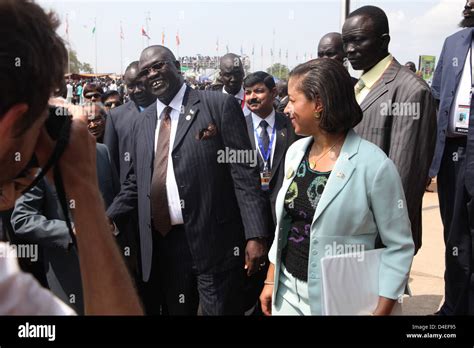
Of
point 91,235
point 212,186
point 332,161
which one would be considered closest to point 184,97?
point 212,186

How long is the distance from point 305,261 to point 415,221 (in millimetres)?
1003

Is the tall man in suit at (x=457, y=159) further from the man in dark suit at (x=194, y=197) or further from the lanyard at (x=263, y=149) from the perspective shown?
the man in dark suit at (x=194, y=197)

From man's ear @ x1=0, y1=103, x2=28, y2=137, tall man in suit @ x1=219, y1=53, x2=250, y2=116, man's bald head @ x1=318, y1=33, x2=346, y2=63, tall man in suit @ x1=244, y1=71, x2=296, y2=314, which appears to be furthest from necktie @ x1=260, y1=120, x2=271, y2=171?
man's ear @ x1=0, y1=103, x2=28, y2=137

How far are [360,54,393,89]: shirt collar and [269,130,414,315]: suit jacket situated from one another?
930 mm

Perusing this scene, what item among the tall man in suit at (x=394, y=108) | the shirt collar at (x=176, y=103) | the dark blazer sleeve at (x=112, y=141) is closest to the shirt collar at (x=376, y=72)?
the tall man in suit at (x=394, y=108)

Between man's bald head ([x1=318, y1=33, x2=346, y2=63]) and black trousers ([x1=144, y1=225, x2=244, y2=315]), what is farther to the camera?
man's bald head ([x1=318, y1=33, x2=346, y2=63])

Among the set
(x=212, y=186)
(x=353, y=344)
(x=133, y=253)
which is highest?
(x=212, y=186)

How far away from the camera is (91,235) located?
928mm

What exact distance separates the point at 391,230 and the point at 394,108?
2.86 ft

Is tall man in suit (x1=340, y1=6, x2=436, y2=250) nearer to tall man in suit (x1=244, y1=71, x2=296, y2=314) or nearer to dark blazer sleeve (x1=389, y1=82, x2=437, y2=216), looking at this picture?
dark blazer sleeve (x1=389, y1=82, x2=437, y2=216)

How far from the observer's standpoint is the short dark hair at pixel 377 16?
271 centimetres

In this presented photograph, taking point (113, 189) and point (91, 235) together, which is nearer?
point (91, 235)

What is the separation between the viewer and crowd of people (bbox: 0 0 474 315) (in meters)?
1.87

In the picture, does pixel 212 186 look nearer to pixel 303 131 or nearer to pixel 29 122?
pixel 303 131
